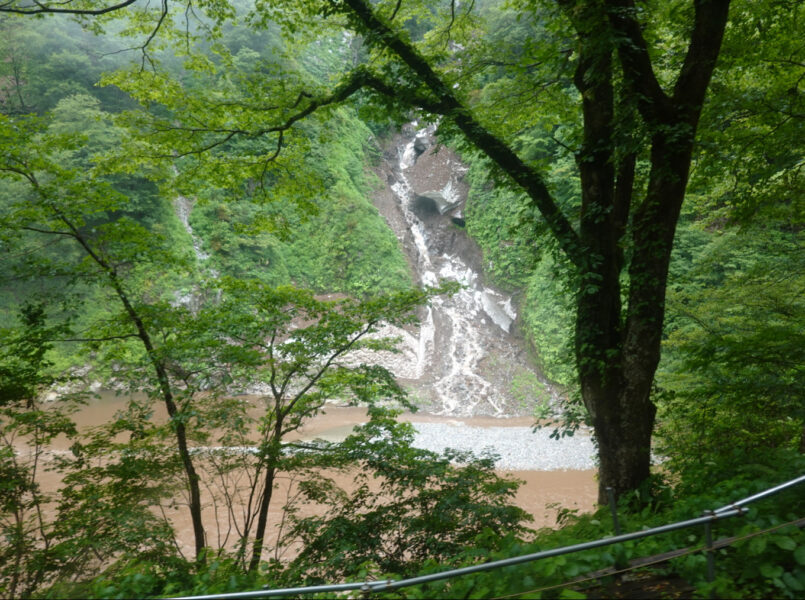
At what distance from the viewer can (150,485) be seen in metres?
4.86

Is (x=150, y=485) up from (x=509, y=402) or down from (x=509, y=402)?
down

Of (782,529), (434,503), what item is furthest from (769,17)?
(434,503)

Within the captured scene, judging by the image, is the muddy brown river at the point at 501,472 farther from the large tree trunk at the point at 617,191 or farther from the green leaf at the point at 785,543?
the green leaf at the point at 785,543

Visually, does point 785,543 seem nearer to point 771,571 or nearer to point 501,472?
point 771,571

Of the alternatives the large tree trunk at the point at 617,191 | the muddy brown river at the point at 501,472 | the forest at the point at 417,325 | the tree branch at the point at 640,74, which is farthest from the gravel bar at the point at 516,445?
the tree branch at the point at 640,74

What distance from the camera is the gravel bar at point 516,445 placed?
11.3 m

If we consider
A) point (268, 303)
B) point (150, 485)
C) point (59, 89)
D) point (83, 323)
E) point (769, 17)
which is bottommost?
point (150, 485)

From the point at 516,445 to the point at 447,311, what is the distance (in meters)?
8.99

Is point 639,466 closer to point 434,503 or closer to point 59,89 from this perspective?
point 434,503

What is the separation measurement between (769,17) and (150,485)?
819cm

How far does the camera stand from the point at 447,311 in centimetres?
2056

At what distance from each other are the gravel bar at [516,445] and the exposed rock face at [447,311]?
193cm

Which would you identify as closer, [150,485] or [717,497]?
[717,497]

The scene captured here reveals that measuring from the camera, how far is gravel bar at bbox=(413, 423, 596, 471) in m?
11.3
